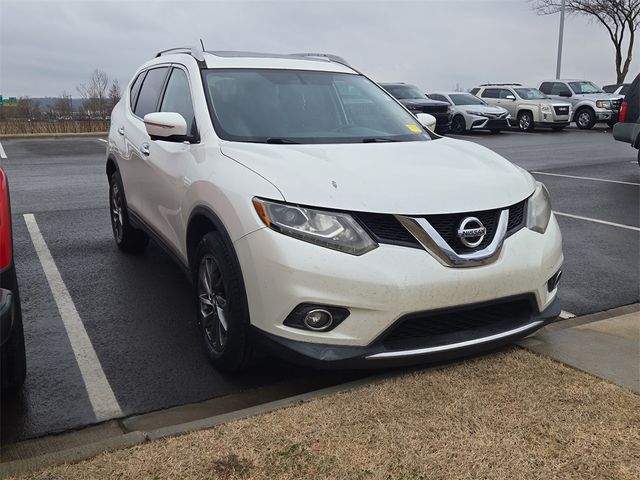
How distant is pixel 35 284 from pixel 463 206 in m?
3.73

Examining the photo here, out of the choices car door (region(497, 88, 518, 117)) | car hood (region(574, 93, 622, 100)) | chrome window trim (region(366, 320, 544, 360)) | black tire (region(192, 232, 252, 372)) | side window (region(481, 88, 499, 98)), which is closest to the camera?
chrome window trim (region(366, 320, 544, 360))

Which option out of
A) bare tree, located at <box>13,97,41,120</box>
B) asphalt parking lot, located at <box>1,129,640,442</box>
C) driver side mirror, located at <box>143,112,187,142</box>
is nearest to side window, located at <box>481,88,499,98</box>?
asphalt parking lot, located at <box>1,129,640,442</box>

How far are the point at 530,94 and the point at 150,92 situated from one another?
22759mm

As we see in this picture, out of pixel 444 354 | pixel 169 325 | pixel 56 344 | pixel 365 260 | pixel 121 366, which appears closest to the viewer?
pixel 365 260

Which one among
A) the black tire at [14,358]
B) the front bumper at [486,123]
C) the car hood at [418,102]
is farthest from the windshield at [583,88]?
the black tire at [14,358]

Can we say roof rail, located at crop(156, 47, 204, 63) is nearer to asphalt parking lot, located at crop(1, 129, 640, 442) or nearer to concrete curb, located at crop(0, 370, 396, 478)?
asphalt parking lot, located at crop(1, 129, 640, 442)

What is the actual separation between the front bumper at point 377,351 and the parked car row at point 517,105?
61.3ft

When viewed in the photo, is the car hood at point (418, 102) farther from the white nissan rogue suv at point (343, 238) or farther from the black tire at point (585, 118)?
the white nissan rogue suv at point (343, 238)

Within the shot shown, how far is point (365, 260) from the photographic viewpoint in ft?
10.0

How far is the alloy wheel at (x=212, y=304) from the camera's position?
3578mm

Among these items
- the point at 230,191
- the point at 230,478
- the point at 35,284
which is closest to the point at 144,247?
the point at 35,284

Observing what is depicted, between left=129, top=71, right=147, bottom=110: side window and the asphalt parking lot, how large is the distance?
1446 millimetres

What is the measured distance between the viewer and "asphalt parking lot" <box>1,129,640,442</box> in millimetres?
3514

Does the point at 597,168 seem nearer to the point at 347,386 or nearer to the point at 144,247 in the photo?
the point at 144,247
